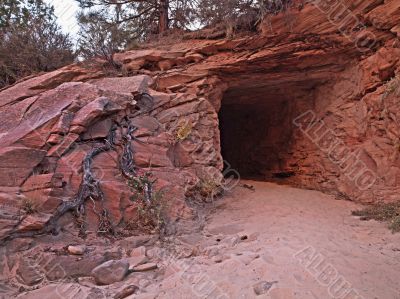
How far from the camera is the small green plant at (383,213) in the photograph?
14.8 feet

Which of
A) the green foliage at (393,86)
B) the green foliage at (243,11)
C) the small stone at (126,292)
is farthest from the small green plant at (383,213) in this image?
the green foliage at (243,11)

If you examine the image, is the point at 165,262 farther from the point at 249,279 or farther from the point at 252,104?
the point at 252,104

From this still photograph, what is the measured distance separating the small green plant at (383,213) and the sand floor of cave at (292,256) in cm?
13

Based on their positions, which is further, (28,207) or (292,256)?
(28,207)

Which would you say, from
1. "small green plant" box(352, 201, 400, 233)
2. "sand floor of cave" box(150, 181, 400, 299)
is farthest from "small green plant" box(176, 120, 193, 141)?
"small green plant" box(352, 201, 400, 233)

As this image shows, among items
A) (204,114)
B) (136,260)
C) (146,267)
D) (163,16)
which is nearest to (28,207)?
(136,260)

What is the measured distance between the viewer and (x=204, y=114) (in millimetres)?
6227

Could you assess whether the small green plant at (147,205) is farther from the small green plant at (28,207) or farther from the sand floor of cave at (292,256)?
the small green plant at (28,207)

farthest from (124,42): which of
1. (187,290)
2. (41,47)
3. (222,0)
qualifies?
(187,290)

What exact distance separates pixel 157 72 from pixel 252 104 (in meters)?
3.01

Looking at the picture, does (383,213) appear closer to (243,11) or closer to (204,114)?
(204,114)

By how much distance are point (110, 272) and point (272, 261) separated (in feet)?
5.29

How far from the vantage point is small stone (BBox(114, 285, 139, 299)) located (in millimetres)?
2848

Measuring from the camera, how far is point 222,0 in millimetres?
6344
